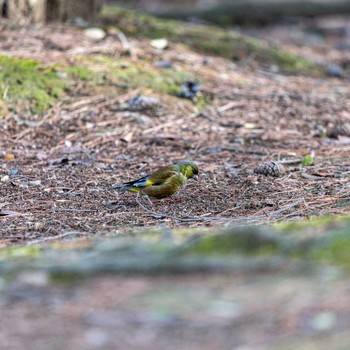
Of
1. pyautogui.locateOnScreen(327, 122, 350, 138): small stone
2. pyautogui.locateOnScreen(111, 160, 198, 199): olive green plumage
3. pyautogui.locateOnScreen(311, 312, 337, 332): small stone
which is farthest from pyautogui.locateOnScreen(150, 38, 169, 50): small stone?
pyautogui.locateOnScreen(311, 312, 337, 332): small stone

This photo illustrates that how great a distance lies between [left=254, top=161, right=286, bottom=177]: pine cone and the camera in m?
5.48

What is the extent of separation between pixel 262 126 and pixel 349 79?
2911mm

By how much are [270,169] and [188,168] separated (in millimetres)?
631

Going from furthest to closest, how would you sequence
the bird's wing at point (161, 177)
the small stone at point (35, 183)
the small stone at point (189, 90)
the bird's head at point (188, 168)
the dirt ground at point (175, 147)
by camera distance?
1. the small stone at point (189, 90)
2. the small stone at point (35, 183)
3. the bird's head at point (188, 168)
4. the bird's wing at point (161, 177)
5. the dirt ground at point (175, 147)

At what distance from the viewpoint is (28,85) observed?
707 centimetres

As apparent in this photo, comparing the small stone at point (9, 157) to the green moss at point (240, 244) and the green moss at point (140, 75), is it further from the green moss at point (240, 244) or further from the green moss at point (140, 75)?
the green moss at point (240, 244)

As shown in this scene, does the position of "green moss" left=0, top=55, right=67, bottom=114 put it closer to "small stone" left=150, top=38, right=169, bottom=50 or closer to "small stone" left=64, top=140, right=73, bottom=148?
"small stone" left=64, top=140, right=73, bottom=148

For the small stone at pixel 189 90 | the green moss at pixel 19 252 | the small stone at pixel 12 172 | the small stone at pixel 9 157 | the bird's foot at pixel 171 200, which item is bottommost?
the small stone at pixel 189 90

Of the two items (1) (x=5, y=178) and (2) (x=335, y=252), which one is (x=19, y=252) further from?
(1) (x=5, y=178)

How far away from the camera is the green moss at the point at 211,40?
916cm

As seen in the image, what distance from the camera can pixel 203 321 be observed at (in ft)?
8.34

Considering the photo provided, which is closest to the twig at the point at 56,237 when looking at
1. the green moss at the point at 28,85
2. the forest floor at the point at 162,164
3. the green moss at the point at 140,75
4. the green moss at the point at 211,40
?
the forest floor at the point at 162,164

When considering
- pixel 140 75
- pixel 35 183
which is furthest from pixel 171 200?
pixel 140 75

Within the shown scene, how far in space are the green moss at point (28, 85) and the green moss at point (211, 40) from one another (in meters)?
1.82
